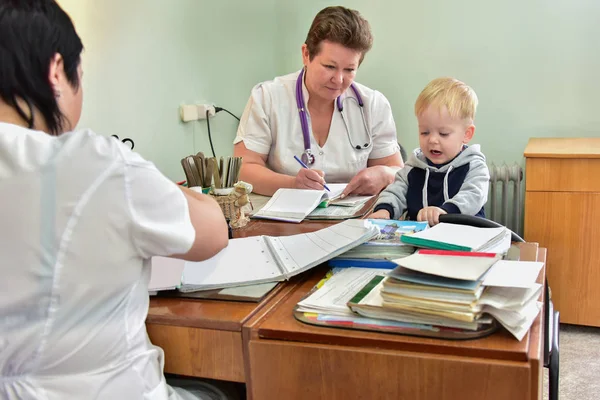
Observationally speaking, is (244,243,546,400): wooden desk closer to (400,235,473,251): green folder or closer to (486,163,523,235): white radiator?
(400,235,473,251): green folder

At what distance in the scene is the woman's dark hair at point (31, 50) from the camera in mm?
807

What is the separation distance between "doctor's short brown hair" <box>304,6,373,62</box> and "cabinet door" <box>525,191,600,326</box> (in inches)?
39.0

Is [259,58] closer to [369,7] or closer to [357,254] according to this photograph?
[369,7]

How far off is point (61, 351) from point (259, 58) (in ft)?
8.89

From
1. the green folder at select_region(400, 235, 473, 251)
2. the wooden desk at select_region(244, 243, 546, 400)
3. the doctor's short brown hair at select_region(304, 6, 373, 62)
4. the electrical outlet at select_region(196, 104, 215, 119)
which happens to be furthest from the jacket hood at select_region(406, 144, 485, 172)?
the electrical outlet at select_region(196, 104, 215, 119)

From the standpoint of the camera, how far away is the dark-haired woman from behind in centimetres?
77

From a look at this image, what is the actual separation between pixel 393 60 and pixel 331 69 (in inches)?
47.3

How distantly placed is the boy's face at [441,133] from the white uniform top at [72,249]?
100cm

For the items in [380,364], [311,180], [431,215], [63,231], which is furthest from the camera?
[311,180]

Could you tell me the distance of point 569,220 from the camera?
246 centimetres

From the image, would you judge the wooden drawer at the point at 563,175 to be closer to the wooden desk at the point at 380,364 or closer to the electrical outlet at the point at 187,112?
the electrical outlet at the point at 187,112

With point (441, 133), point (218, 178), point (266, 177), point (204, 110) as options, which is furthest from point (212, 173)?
point (204, 110)

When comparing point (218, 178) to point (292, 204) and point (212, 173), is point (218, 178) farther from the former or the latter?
point (292, 204)

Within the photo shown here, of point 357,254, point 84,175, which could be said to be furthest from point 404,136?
point 84,175
